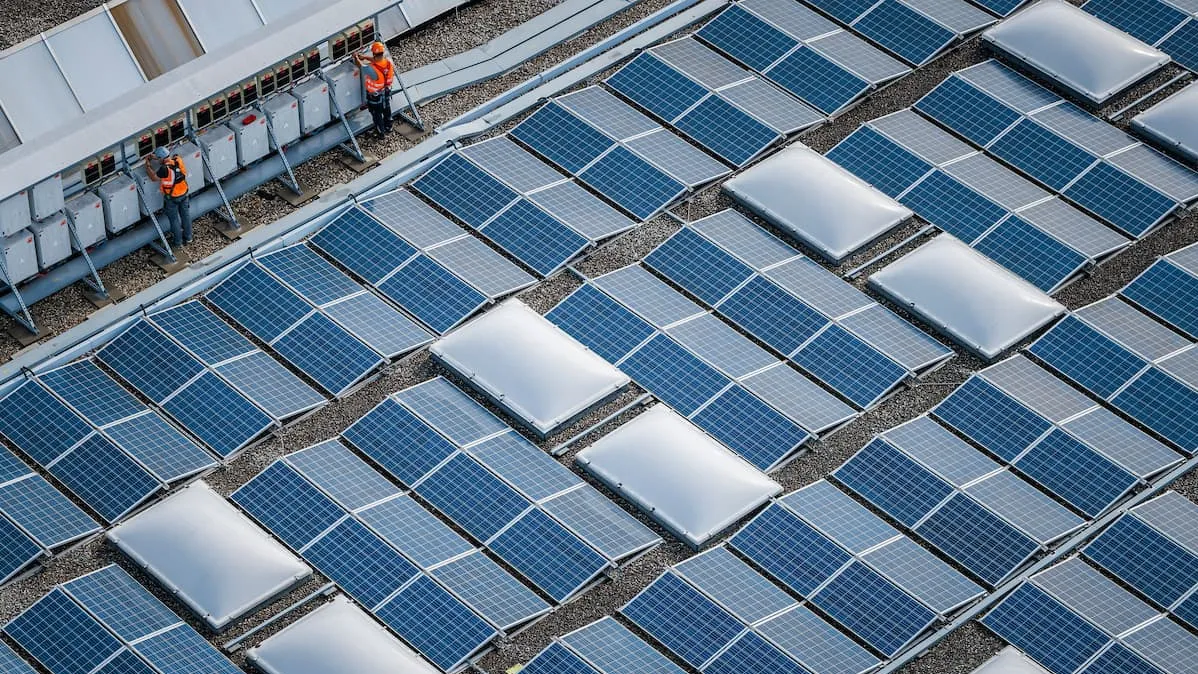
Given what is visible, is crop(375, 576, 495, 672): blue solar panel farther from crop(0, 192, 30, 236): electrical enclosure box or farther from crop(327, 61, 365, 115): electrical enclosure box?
crop(327, 61, 365, 115): electrical enclosure box

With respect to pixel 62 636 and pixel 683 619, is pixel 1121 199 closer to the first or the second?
pixel 683 619

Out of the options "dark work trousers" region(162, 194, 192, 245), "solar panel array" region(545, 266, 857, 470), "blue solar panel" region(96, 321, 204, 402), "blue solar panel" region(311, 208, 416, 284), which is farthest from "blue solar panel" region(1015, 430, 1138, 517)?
"dark work trousers" region(162, 194, 192, 245)

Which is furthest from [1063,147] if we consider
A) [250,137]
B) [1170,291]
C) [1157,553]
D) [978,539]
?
[250,137]

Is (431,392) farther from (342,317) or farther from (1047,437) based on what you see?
(1047,437)

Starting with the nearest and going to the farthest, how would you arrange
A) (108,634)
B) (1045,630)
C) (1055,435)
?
(108,634) < (1045,630) < (1055,435)

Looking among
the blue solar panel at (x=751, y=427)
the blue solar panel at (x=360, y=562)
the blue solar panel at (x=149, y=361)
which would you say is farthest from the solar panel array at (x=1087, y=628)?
the blue solar panel at (x=149, y=361)

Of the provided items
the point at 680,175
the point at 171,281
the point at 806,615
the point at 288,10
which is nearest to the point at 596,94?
the point at 680,175
